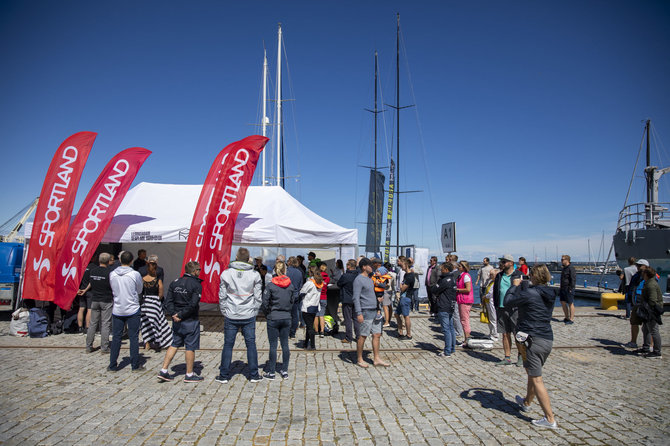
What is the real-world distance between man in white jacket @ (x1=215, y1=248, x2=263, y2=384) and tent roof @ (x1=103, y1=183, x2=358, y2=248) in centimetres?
423

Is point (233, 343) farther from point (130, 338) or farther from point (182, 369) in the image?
point (130, 338)

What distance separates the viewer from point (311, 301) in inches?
281

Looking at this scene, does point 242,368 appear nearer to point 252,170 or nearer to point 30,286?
point 252,170

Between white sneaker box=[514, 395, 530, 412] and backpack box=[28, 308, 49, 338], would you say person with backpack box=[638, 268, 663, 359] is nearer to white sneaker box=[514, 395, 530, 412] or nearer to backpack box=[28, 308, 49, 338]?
white sneaker box=[514, 395, 530, 412]

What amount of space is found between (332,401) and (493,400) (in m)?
2.08

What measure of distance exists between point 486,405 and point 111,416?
14.6 ft

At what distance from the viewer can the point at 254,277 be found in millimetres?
5590

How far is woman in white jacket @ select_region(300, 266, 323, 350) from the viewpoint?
7129 mm

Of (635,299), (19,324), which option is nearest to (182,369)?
(19,324)

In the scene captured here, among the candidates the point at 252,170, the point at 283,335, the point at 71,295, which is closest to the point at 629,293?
the point at 283,335

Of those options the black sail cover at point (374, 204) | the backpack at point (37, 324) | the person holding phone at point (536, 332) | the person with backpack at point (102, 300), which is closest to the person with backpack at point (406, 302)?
the person holding phone at point (536, 332)

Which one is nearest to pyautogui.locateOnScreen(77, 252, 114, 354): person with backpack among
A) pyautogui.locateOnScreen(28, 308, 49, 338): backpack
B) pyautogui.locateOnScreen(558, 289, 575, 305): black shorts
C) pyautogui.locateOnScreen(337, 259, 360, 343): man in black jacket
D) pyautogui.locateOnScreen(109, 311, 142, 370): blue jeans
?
pyautogui.locateOnScreen(109, 311, 142, 370): blue jeans

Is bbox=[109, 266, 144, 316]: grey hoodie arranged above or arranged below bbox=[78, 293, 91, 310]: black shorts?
above

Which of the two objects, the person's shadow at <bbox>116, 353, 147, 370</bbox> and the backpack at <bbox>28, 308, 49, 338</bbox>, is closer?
the person's shadow at <bbox>116, 353, 147, 370</bbox>
